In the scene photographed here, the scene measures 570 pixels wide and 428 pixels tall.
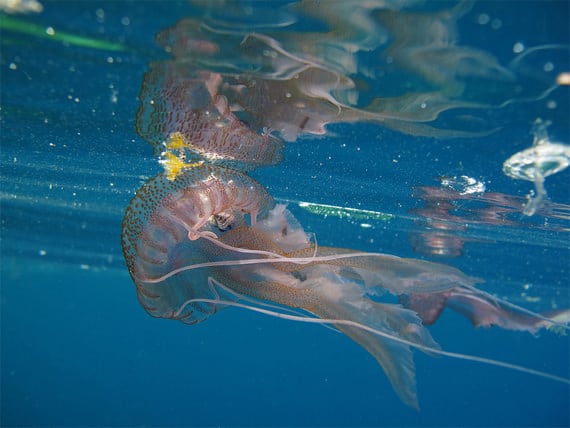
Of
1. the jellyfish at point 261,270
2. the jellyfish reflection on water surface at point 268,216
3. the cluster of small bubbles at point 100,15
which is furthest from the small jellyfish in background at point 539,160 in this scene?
the cluster of small bubbles at point 100,15

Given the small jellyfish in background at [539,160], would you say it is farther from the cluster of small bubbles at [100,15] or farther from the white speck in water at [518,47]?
the cluster of small bubbles at [100,15]

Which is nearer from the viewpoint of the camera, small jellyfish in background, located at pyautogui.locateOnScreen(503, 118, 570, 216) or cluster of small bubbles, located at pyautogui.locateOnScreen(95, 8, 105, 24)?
cluster of small bubbles, located at pyautogui.locateOnScreen(95, 8, 105, 24)

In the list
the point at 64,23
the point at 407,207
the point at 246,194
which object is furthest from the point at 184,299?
the point at 407,207

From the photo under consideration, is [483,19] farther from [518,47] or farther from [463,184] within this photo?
[463,184]

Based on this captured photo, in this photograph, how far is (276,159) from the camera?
256 inches

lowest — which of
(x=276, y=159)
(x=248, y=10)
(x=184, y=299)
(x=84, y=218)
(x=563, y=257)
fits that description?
(x=84, y=218)

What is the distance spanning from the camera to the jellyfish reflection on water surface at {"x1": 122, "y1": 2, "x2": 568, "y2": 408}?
387 cm

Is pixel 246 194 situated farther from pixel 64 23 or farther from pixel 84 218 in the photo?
pixel 84 218

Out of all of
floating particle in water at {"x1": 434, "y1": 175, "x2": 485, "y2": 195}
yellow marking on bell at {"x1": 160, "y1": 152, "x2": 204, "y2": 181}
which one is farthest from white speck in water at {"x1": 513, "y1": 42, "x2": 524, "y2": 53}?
yellow marking on bell at {"x1": 160, "y1": 152, "x2": 204, "y2": 181}

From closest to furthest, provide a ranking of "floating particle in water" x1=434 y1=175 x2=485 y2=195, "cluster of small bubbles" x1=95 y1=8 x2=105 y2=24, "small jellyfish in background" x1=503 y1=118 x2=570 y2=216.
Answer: "cluster of small bubbles" x1=95 y1=8 x2=105 y2=24
"small jellyfish in background" x1=503 y1=118 x2=570 y2=216
"floating particle in water" x1=434 y1=175 x2=485 y2=195

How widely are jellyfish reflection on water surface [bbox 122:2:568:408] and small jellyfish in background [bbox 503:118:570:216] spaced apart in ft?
2.49

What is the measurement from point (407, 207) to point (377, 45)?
17.0ft

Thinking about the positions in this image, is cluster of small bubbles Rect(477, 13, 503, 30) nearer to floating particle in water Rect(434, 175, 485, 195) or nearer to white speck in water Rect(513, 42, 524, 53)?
white speck in water Rect(513, 42, 524, 53)

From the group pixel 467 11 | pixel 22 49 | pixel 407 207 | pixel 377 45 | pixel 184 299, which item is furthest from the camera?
pixel 407 207
